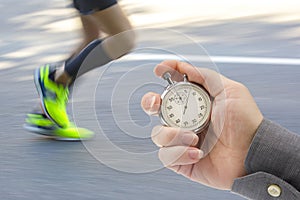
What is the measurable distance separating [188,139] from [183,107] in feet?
0.23

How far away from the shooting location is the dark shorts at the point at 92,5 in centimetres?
313

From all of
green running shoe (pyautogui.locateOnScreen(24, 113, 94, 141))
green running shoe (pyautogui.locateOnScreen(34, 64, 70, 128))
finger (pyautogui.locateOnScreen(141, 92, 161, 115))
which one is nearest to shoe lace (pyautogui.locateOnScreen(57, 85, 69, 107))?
green running shoe (pyautogui.locateOnScreen(34, 64, 70, 128))

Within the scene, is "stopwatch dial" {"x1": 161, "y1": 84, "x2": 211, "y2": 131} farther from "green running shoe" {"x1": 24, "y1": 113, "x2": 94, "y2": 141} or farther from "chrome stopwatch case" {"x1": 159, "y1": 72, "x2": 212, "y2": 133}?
"green running shoe" {"x1": 24, "y1": 113, "x2": 94, "y2": 141}

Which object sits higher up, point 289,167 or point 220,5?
point 289,167

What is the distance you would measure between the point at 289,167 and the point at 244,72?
9.61 ft

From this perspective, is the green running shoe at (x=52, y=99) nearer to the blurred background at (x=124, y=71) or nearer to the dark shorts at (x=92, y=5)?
the blurred background at (x=124, y=71)

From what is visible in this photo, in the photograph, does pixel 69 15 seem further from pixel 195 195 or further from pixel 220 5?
pixel 195 195

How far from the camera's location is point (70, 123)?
3.60 meters

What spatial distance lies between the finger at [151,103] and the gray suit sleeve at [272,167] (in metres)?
0.24

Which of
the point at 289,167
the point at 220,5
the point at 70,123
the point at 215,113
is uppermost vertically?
the point at 215,113

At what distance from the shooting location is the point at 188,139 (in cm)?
144

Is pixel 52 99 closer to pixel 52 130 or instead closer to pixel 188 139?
pixel 52 130

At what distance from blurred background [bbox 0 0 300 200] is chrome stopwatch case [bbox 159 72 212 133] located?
0.08 metres

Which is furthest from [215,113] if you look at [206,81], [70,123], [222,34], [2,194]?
[222,34]
